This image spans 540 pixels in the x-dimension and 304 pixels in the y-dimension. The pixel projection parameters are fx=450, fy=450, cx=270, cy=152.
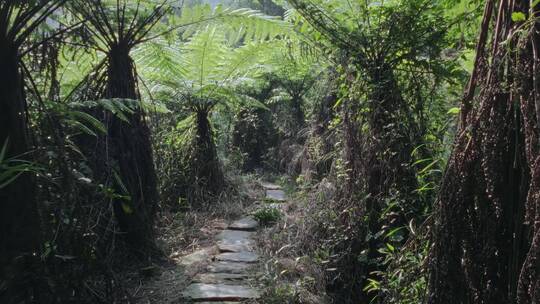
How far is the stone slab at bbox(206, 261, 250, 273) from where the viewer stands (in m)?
3.21

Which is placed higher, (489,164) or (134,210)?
(489,164)

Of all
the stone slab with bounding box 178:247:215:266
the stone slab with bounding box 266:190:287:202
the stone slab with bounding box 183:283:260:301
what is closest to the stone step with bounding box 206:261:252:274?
the stone slab with bounding box 178:247:215:266

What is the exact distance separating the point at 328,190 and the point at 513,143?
6.16 feet

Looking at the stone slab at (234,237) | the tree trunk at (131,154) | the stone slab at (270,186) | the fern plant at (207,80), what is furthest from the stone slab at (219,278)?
the stone slab at (270,186)

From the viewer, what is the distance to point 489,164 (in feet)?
4.33

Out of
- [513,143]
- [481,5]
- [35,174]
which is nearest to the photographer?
[513,143]

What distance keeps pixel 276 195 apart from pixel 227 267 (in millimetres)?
2894

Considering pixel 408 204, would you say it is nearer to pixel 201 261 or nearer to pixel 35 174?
pixel 201 261

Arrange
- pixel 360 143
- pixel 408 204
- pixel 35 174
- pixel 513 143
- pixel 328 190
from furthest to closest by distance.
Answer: pixel 328 190 < pixel 360 143 < pixel 408 204 < pixel 35 174 < pixel 513 143

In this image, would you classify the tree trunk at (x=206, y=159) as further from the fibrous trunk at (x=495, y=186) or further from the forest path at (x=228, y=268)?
the fibrous trunk at (x=495, y=186)

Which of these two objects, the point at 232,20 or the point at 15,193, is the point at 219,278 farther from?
the point at 232,20

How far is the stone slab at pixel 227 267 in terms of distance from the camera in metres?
3.21

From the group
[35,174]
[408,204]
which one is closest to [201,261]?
Result: [408,204]

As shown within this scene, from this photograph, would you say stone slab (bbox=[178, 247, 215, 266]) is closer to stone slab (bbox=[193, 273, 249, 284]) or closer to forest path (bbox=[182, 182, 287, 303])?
forest path (bbox=[182, 182, 287, 303])
